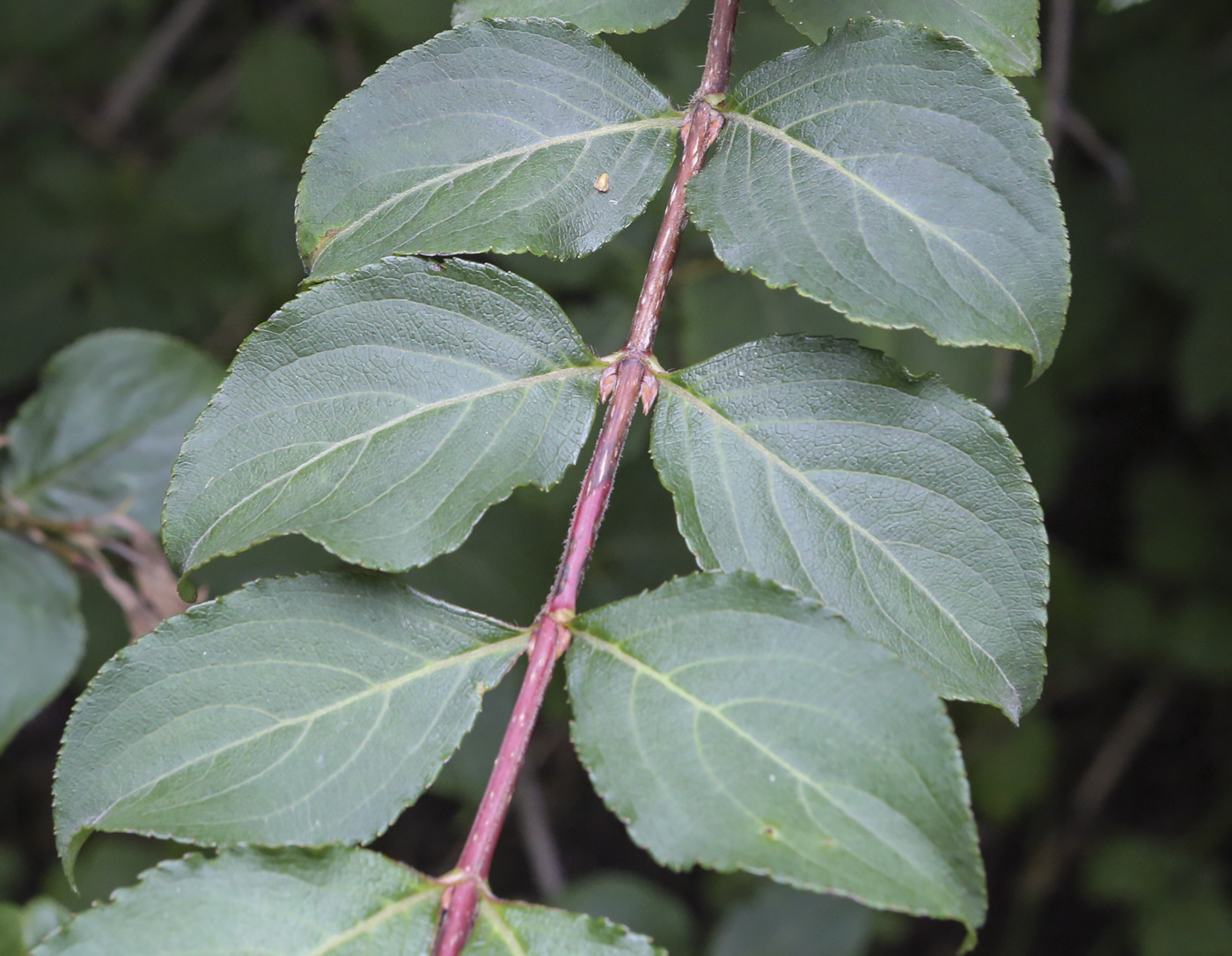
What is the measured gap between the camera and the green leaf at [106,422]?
3.79 feet

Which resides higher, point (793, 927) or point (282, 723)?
point (282, 723)

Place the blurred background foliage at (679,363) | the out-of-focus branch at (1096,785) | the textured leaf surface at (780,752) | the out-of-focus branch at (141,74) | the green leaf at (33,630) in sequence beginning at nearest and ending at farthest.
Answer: the textured leaf surface at (780,752)
the green leaf at (33,630)
the blurred background foliage at (679,363)
the out-of-focus branch at (141,74)
the out-of-focus branch at (1096,785)

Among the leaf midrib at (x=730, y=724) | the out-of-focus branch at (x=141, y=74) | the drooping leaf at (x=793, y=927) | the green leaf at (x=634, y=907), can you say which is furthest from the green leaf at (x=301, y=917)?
the out-of-focus branch at (x=141, y=74)

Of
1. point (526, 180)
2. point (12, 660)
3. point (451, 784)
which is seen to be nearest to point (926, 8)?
point (526, 180)

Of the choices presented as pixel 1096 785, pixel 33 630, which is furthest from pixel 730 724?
pixel 1096 785

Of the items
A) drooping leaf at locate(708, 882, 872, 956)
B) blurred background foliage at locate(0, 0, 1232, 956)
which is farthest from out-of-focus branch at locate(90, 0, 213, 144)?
drooping leaf at locate(708, 882, 872, 956)

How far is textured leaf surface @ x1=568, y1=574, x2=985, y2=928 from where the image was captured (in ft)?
1.74

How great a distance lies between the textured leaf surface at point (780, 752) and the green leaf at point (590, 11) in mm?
408

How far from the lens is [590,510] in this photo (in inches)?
25.6

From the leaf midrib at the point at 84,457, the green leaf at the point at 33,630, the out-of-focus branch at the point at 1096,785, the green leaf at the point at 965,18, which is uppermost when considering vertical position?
the green leaf at the point at 965,18

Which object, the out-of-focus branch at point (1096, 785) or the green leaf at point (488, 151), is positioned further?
the out-of-focus branch at point (1096, 785)

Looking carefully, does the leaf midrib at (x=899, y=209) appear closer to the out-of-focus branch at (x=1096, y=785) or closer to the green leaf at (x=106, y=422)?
the green leaf at (x=106, y=422)

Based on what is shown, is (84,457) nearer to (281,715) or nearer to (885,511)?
(281,715)

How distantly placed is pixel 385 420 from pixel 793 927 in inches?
Result: 61.0
